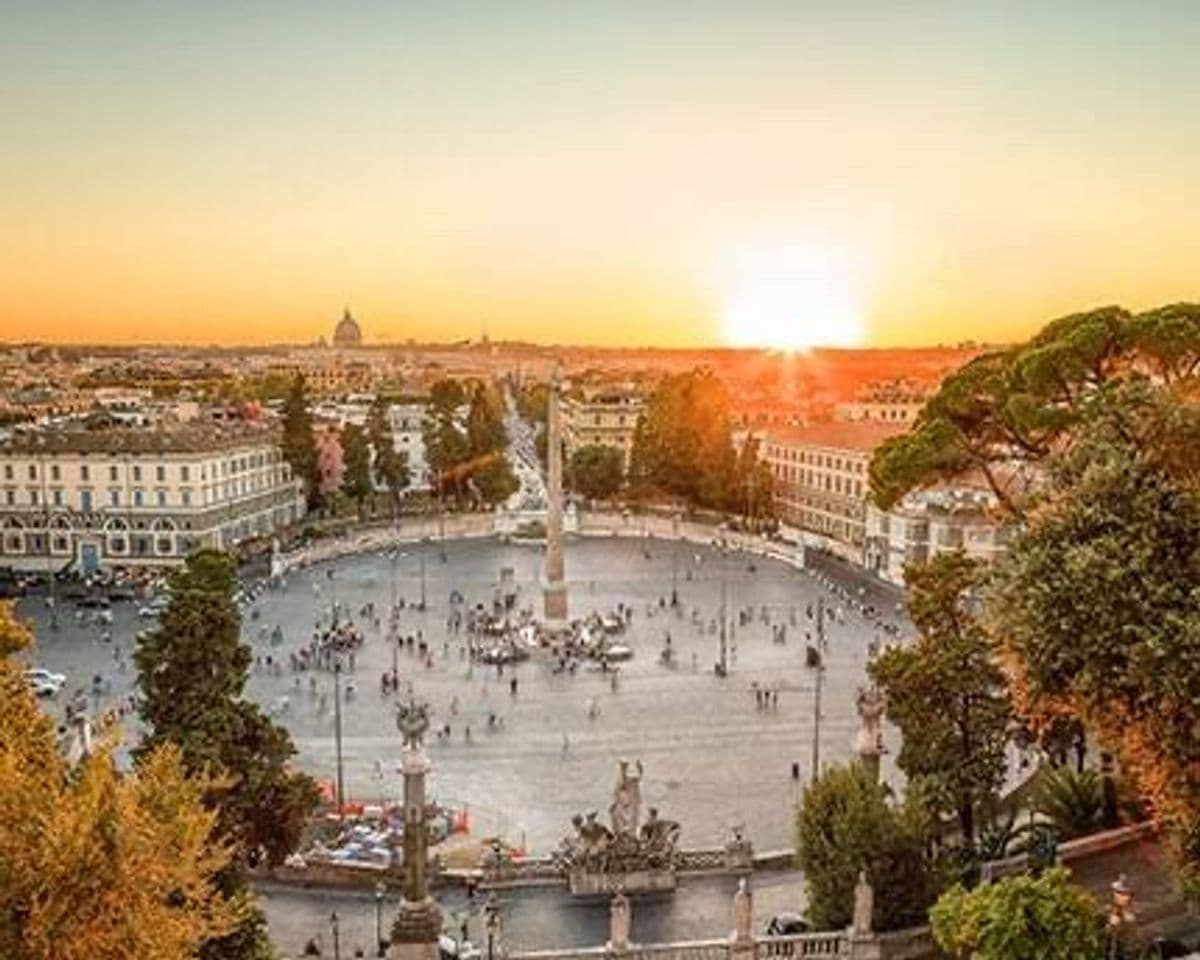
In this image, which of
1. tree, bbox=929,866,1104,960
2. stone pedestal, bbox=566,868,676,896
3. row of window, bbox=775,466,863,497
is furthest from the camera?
row of window, bbox=775,466,863,497

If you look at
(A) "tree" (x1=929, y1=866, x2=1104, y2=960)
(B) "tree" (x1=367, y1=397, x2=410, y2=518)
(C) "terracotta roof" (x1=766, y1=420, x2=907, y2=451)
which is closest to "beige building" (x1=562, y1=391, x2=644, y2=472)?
(C) "terracotta roof" (x1=766, y1=420, x2=907, y2=451)

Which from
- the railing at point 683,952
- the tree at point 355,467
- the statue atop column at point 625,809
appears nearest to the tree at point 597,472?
the tree at point 355,467

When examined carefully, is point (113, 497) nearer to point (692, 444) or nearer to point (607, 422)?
point (692, 444)

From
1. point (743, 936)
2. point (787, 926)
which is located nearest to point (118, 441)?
point (787, 926)

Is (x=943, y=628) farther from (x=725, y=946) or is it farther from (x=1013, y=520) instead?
(x=725, y=946)

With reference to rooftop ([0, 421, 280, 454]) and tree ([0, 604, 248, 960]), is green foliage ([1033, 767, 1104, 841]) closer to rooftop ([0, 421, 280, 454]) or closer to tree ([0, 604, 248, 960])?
tree ([0, 604, 248, 960])

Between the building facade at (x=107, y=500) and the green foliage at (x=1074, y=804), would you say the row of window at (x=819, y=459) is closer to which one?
the building facade at (x=107, y=500)
